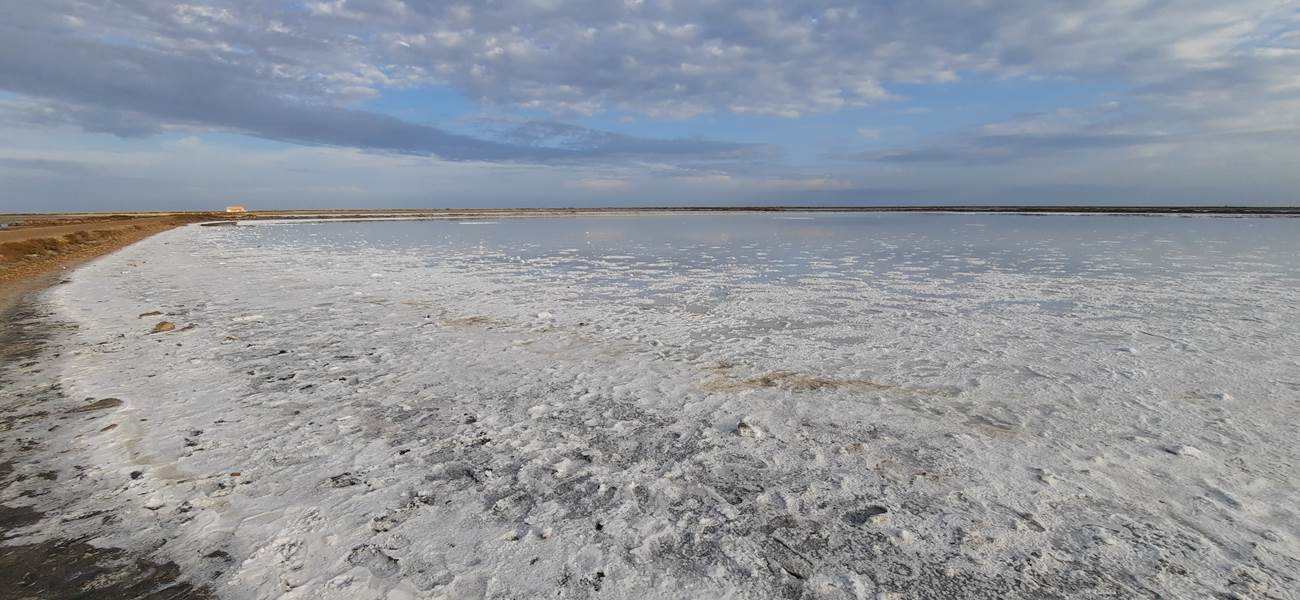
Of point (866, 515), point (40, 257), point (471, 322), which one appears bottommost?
point (866, 515)

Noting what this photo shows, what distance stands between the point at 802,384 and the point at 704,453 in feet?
5.51

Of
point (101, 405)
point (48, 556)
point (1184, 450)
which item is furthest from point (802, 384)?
point (101, 405)

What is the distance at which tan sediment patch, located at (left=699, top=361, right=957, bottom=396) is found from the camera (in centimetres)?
484

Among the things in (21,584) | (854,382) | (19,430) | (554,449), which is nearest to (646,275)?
(854,382)

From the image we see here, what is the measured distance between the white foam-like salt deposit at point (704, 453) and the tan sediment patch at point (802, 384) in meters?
0.03

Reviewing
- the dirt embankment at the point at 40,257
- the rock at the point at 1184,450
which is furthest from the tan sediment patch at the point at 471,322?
the dirt embankment at the point at 40,257

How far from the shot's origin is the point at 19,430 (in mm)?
3893

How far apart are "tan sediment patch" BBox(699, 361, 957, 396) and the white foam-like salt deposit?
29mm

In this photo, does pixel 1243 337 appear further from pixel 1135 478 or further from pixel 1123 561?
pixel 1123 561

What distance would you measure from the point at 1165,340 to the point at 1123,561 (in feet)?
17.0

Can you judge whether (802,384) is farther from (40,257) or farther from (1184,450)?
(40,257)

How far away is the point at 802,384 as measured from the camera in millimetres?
5023

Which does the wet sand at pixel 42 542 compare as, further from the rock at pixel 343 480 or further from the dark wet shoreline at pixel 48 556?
the rock at pixel 343 480

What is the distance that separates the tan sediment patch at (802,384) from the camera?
4844mm
